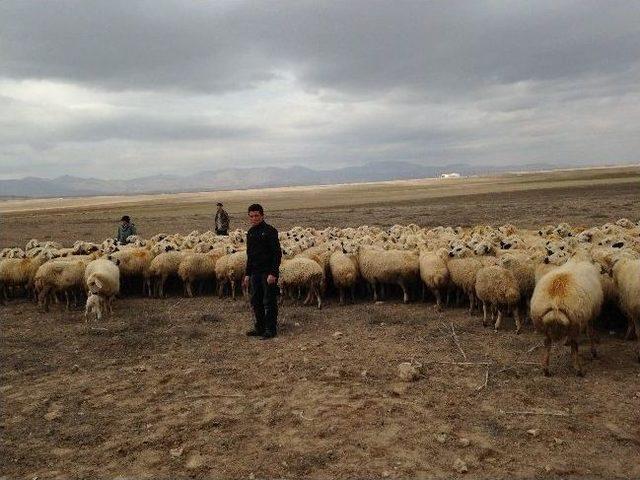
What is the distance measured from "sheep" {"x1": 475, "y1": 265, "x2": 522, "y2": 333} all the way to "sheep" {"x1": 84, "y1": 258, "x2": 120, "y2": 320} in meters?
8.38

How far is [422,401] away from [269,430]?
6.78 feet

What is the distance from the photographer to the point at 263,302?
985cm

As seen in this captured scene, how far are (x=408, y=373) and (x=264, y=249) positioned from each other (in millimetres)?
3923

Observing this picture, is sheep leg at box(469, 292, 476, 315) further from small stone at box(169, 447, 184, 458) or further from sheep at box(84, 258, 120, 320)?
sheep at box(84, 258, 120, 320)

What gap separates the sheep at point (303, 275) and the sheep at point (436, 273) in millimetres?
2489

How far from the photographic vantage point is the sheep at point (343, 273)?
1223 centimetres

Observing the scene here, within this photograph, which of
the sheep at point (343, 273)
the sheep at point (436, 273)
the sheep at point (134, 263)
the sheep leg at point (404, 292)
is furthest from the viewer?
the sheep at point (134, 263)

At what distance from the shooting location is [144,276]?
13.8m

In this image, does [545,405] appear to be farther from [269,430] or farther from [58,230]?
[58,230]

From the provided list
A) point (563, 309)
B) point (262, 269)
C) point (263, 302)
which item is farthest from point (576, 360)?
point (262, 269)

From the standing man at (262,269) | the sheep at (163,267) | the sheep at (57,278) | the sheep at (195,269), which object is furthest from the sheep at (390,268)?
the sheep at (57,278)

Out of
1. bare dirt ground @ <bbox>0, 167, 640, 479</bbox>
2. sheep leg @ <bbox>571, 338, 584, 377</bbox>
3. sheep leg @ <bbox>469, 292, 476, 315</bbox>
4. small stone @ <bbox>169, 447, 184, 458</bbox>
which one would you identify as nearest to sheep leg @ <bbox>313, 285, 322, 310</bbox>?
bare dirt ground @ <bbox>0, 167, 640, 479</bbox>

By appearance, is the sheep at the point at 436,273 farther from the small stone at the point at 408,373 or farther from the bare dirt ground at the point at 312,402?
the small stone at the point at 408,373

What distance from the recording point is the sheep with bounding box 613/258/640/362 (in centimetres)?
788
